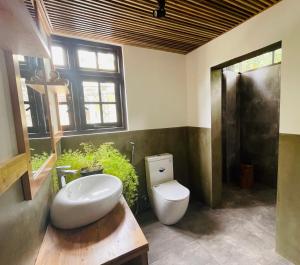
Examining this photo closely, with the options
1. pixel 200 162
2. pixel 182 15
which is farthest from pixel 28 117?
pixel 200 162

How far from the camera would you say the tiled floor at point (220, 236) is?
1694 mm

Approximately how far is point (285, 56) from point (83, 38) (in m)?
2.14

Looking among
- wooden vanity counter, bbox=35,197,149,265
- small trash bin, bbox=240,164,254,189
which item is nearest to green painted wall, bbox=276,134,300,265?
wooden vanity counter, bbox=35,197,149,265

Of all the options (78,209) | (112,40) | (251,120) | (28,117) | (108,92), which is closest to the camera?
(28,117)

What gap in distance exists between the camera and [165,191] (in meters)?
2.22

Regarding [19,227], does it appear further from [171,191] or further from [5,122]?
[171,191]

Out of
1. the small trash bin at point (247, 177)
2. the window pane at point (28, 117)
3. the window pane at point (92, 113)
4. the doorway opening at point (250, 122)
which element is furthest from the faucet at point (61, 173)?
the small trash bin at point (247, 177)

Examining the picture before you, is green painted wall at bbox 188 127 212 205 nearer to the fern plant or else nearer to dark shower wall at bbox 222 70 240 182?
dark shower wall at bbox 222 70 240 182

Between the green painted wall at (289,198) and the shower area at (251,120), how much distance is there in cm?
160

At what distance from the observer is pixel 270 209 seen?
2.47 metres

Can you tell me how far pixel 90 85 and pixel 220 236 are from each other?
96.6 inches

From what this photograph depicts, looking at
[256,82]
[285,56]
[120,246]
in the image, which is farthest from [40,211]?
[256,82]

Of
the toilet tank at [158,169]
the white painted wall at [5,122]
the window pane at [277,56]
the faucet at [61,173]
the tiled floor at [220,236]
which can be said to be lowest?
the tiled floor at [220,236]

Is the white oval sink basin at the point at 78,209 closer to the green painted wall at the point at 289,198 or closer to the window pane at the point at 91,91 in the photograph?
the window pane at the point at 91,91
